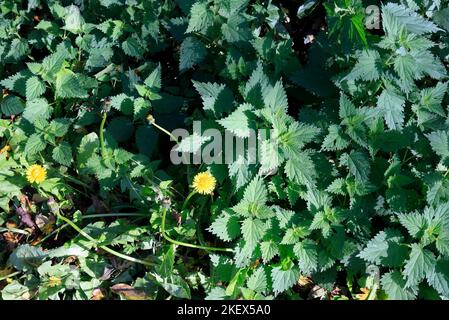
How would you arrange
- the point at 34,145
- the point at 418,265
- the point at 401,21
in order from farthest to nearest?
the point at 34,145, the point at 401,21, the point at 418,265

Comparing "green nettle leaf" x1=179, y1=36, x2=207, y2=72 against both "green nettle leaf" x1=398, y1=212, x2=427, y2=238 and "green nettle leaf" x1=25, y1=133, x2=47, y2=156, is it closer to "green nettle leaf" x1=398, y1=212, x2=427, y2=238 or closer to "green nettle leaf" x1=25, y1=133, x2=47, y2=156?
"green nettle leaf" x1=25, y1=133, x2=47, y2=156

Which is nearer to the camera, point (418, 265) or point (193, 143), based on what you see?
point (418, 265)

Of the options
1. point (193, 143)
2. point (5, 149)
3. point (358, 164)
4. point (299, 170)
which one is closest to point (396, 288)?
point (358, 164)

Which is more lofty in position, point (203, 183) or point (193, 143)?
point (193, 143)

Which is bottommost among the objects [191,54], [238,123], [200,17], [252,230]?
[252,230]

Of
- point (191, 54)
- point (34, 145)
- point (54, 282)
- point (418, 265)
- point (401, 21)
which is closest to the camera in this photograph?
point (418, 265)

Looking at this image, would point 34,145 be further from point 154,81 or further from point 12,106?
point 154,81

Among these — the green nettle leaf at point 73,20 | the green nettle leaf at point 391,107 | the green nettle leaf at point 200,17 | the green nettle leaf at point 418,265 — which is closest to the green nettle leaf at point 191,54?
the green nettle leaf at point 200,17
